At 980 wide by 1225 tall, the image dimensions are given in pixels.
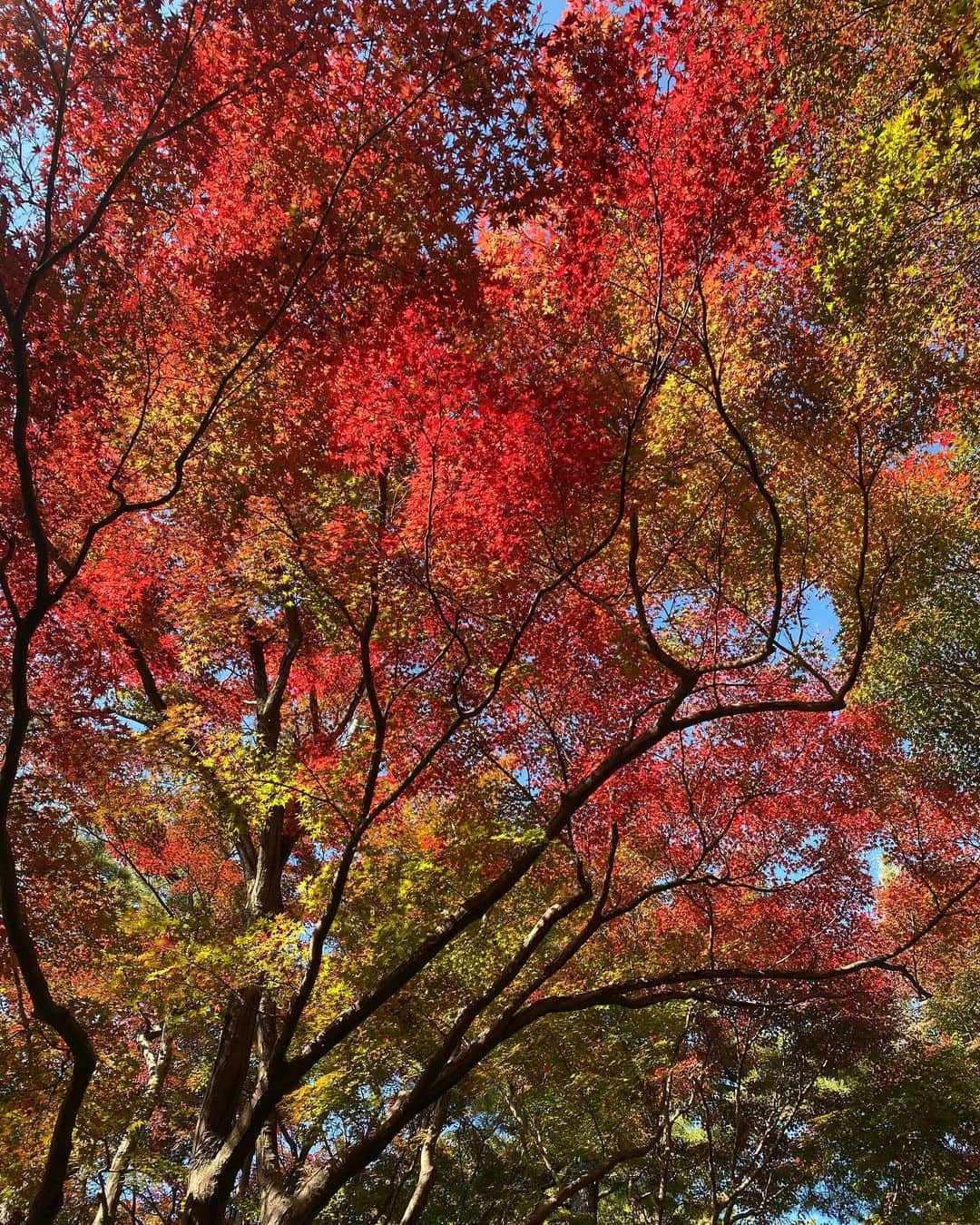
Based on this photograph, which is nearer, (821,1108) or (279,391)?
(279,391)

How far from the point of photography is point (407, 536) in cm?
827

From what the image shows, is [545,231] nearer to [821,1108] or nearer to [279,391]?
[279,391]

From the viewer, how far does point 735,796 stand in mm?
Result: 10500

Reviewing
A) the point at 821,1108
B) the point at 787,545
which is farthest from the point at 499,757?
the point at 821,1108

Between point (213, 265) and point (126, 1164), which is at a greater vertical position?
point (213, 265)

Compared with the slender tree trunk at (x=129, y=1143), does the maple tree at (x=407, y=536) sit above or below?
above

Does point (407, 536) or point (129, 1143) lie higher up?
point (407, 536)

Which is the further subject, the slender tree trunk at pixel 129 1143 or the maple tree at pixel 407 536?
the slender tree trunk at pixel 129 1143

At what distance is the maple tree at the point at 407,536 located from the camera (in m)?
5.55

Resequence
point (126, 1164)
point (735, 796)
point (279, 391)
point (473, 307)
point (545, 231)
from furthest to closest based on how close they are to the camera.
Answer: point (545, 231) → point (735, 796) → point (126, 1164) → point (279, 391) → point (473, 307)

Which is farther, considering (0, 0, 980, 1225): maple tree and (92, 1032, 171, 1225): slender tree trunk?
(92, 1032, 171, 1225): slender tree trunk

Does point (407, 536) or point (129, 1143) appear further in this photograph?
point (129, 1143)

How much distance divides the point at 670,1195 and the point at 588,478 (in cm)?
1550

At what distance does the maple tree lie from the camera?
5.55 metres
